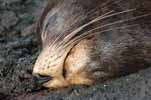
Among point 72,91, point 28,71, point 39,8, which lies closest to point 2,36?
point 39,8

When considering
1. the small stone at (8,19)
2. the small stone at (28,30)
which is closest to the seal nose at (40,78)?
the small stone at (28,30)

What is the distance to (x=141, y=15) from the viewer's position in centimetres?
288

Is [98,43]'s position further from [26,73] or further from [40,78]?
[26,73]

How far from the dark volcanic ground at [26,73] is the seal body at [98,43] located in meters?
0.07

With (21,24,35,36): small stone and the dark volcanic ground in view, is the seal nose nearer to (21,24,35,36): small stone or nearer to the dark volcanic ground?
the dark volcanic ground

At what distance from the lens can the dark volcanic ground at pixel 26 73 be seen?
2945 millimetres

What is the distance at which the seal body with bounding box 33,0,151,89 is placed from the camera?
2889 mm

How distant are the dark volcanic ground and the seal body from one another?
0.07 metres

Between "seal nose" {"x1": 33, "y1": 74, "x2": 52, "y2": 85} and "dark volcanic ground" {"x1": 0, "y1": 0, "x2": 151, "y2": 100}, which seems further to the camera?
"seal nose" {"x1": 33, "y1": 74, "x2": 52, "y2": 85}

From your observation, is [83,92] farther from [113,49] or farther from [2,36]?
[2,36]

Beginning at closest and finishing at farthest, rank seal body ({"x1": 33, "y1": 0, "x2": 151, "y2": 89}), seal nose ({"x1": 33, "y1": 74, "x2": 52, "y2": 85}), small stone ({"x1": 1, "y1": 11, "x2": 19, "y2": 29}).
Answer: seal body ({"x1": 33, "y1": 0, "x2": 151, "y2": 89})
seal nose ({"x1": 33, "y1": 74, "x2": 52, "y2": 85})
small stone ({"x1": 1, "y1": 11, "x2": 19, "y2": 29})

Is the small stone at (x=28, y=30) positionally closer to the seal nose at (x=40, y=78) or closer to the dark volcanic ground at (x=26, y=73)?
the dark volcanic ground at (x=26, y=73)

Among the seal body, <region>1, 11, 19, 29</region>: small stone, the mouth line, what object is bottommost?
the mouth line

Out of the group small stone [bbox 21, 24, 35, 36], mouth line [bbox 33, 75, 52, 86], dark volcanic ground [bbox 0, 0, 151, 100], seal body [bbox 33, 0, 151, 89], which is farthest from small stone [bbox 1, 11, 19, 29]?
seal body [bbox 33, 0, 151, 89]
